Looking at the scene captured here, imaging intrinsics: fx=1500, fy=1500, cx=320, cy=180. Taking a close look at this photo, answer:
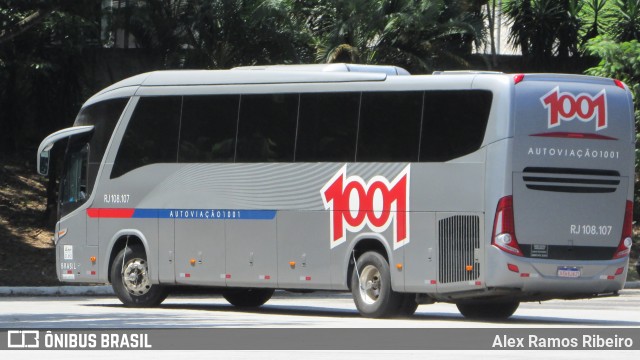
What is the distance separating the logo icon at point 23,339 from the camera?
15.2 meters

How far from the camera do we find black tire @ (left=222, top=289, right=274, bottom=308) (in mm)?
25344

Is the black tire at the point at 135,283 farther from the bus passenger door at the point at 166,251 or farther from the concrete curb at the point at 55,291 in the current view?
the concrete curb at the point at 55,291

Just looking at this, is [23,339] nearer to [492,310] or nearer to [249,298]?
[492,310]

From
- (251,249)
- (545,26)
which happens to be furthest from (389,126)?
(545,26)

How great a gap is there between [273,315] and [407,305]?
2.06 metres

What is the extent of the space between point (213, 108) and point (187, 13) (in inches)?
574

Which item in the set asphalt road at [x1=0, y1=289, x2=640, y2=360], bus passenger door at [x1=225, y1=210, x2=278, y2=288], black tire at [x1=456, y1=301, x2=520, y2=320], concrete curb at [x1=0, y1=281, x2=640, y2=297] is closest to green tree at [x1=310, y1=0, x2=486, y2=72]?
A: asphalt road at [x1=0, y1=289, x2=640, y2=360]

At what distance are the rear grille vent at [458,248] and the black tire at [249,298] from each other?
5.37 metres

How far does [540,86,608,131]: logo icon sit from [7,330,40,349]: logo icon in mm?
7737

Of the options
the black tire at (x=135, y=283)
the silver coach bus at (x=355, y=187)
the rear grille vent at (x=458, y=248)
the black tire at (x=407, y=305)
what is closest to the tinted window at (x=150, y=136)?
the silver coach bus at (x=355, y=187)

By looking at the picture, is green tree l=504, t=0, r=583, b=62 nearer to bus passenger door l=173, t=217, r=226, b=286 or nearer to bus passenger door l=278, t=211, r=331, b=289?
bus passenger door l=173, t=217, r=226, b=286

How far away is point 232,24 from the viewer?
37.2 metres

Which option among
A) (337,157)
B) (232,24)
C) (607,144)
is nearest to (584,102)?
(607,144)
